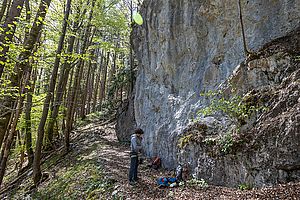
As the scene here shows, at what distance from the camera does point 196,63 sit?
962 centimetres

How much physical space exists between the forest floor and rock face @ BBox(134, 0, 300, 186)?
554mm

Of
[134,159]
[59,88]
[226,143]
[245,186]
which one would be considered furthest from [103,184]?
[59,88]

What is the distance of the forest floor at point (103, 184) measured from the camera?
5.30 metres

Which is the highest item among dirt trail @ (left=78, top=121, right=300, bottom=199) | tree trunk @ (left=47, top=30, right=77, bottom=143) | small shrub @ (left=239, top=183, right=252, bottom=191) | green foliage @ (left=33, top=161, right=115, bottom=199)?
tree trunk @ (left=47, top=30, right=77, bottom=143)

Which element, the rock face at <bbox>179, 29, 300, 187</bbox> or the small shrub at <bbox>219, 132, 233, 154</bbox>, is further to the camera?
the small shrub at <bbox>219, 132, 233, 154</bbox>

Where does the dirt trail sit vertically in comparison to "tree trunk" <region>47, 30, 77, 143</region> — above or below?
below

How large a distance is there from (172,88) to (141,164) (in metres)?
3.77

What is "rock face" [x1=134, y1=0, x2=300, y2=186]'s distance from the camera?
648 centimetres

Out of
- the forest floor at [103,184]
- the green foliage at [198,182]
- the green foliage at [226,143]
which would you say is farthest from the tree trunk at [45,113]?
the green foliage at [226,143]

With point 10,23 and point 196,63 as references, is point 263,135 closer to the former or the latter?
point 196,63

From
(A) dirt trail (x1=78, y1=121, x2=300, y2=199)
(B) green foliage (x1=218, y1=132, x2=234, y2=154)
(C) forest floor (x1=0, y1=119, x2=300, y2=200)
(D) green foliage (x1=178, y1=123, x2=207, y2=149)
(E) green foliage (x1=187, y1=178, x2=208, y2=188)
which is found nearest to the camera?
(A) dirt trail (x1=78, y1=121, x2=300, y2=199)

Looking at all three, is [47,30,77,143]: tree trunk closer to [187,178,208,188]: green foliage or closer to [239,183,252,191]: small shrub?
[187,178,208,188]: green foliage

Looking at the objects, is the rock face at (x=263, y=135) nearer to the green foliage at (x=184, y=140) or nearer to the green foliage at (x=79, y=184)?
the green foliage at (x=184, y=140)

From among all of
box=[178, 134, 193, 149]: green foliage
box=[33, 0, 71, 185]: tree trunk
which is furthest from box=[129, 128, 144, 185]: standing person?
box=[33, 0, 71, 185]: tree trunk
